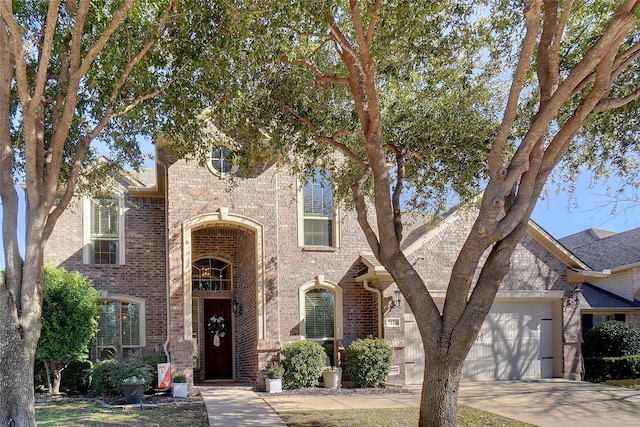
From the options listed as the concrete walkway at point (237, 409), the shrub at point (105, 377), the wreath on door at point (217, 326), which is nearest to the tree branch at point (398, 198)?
the concrete walkway at point (237, 409)

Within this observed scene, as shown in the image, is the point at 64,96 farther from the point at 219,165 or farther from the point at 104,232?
the point at 104,232

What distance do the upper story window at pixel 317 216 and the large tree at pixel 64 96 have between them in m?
5.98

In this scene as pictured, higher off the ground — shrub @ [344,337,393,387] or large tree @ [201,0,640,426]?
large tree @ [201,0,640,426]

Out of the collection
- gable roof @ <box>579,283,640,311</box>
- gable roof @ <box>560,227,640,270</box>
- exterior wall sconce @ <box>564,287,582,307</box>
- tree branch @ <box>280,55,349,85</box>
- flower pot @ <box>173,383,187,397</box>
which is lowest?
flower pot @ <box>173,383,187,397</box>

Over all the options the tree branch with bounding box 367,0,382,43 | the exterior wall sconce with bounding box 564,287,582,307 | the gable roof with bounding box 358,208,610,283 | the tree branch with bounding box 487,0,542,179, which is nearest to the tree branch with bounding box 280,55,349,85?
the tree branch with bounding box 367,0,382,43

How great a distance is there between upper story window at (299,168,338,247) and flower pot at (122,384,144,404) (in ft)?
19.2

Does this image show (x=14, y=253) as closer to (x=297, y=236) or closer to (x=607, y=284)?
(x=297, y=236)

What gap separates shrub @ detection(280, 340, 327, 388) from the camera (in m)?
14.8

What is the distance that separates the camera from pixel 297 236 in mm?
16422

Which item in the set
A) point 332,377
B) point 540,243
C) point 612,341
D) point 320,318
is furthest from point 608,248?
point 332,377

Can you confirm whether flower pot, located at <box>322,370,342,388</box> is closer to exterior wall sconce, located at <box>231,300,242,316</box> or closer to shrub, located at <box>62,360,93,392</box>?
exterior wall sconce, located at <box>231,300,242,316</box>

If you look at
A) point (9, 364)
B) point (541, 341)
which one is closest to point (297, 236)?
point (541, 341)

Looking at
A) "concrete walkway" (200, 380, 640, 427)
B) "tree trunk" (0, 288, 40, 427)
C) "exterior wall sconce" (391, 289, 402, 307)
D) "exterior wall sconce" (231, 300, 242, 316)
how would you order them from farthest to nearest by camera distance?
"exterior wall sconce" (231, 300, 242, 316)
"exterior wall sconce" (391, 289, 402, 307)
"concrete walkway" (200, 380, 640, 427)
"tree trunk" (0, 288, 40, 427)

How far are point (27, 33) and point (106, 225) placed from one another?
24.9ft
